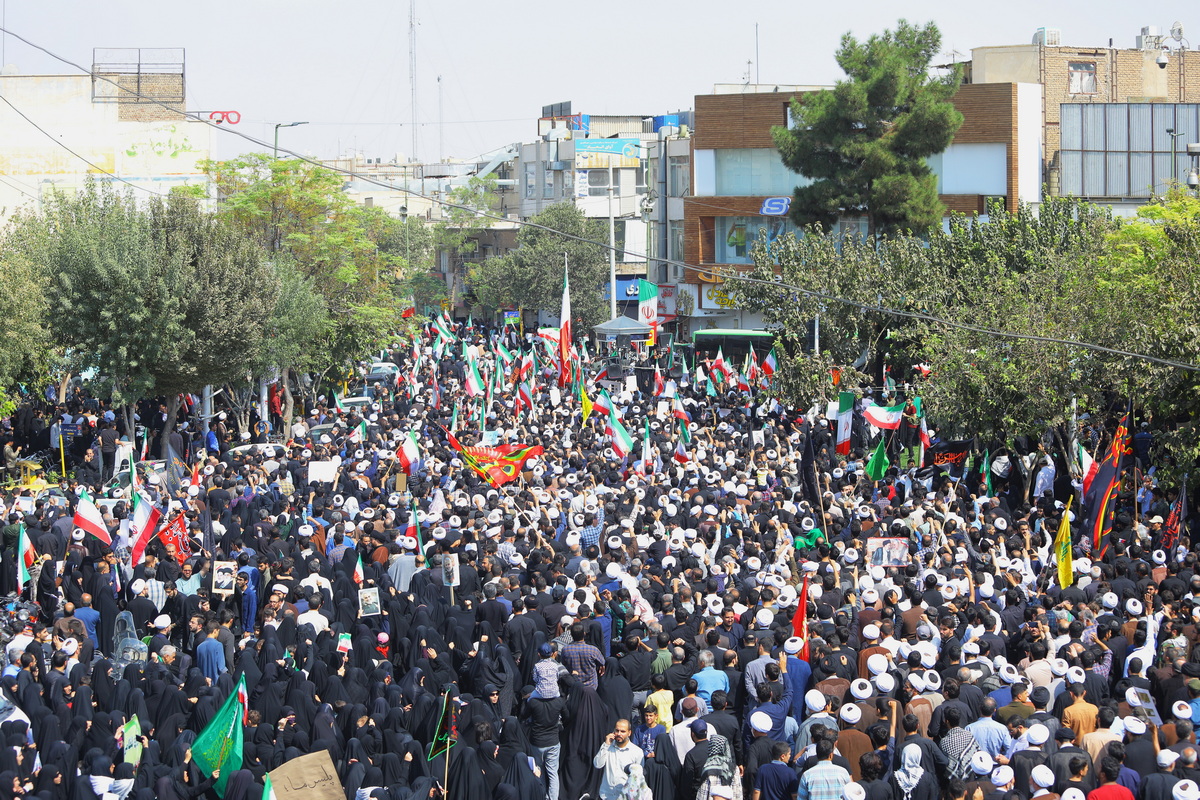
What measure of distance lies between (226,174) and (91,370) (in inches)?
294

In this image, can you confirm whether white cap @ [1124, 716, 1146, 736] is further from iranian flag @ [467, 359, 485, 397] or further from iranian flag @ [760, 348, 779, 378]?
iranian flag @ [760, 348, 779, 378]

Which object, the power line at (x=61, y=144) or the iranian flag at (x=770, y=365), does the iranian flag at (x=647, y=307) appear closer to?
the iranian flag at (x=770, y=365)

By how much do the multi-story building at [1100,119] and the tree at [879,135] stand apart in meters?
8.76

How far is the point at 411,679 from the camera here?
1056 cm

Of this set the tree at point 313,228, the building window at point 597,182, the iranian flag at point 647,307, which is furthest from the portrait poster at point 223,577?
the building window at point 597,182

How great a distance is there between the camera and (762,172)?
148 ft

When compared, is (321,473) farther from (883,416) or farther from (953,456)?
(953,456)

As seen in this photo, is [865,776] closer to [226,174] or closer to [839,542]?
[839,542]

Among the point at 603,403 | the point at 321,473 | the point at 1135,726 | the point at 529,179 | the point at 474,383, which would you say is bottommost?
the point at 1135,726

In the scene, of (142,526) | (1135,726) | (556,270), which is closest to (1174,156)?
(556,270)

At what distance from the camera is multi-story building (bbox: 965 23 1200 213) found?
43.7 m

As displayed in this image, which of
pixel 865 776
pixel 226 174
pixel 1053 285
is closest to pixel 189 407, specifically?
pixel 226 174

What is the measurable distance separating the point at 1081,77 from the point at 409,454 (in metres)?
36.2

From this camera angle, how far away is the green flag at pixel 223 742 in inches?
360
